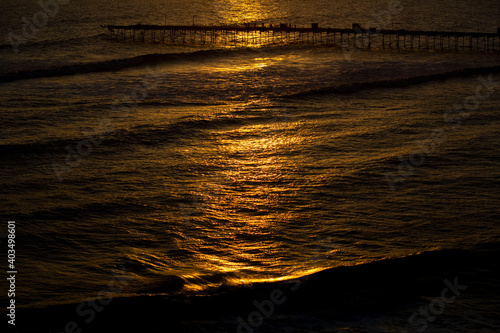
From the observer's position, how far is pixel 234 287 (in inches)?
332

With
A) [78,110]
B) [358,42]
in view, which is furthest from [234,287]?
[358,42]

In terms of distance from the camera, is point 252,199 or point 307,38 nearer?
point 252,199

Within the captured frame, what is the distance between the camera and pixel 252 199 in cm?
1228

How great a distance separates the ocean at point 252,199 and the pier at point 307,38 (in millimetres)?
13696

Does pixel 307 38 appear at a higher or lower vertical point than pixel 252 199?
higher

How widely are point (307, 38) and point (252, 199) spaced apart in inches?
1434

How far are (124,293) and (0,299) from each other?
5.83 feet

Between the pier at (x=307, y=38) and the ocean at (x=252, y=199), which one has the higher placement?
the pier at (x=307, y=38)

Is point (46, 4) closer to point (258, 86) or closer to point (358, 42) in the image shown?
point (358, 42)

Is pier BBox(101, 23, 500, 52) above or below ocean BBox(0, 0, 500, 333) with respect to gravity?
above

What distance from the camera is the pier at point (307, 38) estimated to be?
4103 cm

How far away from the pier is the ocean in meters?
13.7

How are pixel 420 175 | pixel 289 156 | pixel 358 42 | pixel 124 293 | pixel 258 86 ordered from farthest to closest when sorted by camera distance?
pixel 358 42, pixel 258 86, pixel 289 156, pixel 420 175, pixel 124 293

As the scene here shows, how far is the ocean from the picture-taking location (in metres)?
8.17
